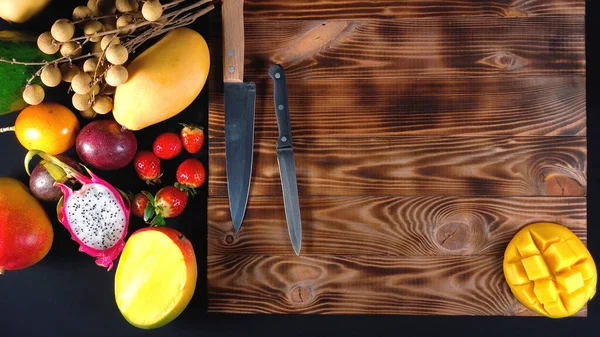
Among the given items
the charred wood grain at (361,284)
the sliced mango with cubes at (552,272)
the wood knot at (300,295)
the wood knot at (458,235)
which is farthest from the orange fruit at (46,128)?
the sliced mango with cubes at (552,272)

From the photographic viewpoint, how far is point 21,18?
0.97 metres

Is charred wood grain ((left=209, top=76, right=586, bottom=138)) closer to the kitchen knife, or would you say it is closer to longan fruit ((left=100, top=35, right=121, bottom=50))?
the kitchen knife

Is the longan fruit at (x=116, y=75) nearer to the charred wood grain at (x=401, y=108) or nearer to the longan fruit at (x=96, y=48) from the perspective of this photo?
the longan fruit at (x=96, y=48)

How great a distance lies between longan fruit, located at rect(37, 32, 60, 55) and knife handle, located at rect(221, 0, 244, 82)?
0.91 feet

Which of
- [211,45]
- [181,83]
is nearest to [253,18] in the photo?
[211,45]

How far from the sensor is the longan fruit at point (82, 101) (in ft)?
3.02

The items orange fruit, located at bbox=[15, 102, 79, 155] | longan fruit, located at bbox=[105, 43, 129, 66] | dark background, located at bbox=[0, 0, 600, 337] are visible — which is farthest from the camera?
dark background, located at bbox=[0, 0, 600, 337]

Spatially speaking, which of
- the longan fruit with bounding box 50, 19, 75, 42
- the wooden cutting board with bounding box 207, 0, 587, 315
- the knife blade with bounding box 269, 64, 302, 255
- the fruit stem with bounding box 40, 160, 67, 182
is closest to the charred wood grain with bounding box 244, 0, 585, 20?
the wooden cutting board with bounding box 207, 0, 587, 315

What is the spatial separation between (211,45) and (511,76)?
56cm

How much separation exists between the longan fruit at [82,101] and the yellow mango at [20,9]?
0.58ft

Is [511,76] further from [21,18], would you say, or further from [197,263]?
[21,18]

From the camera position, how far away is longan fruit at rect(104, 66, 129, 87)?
2.89 ft

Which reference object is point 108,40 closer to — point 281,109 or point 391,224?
point 281,109

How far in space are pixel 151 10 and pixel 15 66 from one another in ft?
0.87
